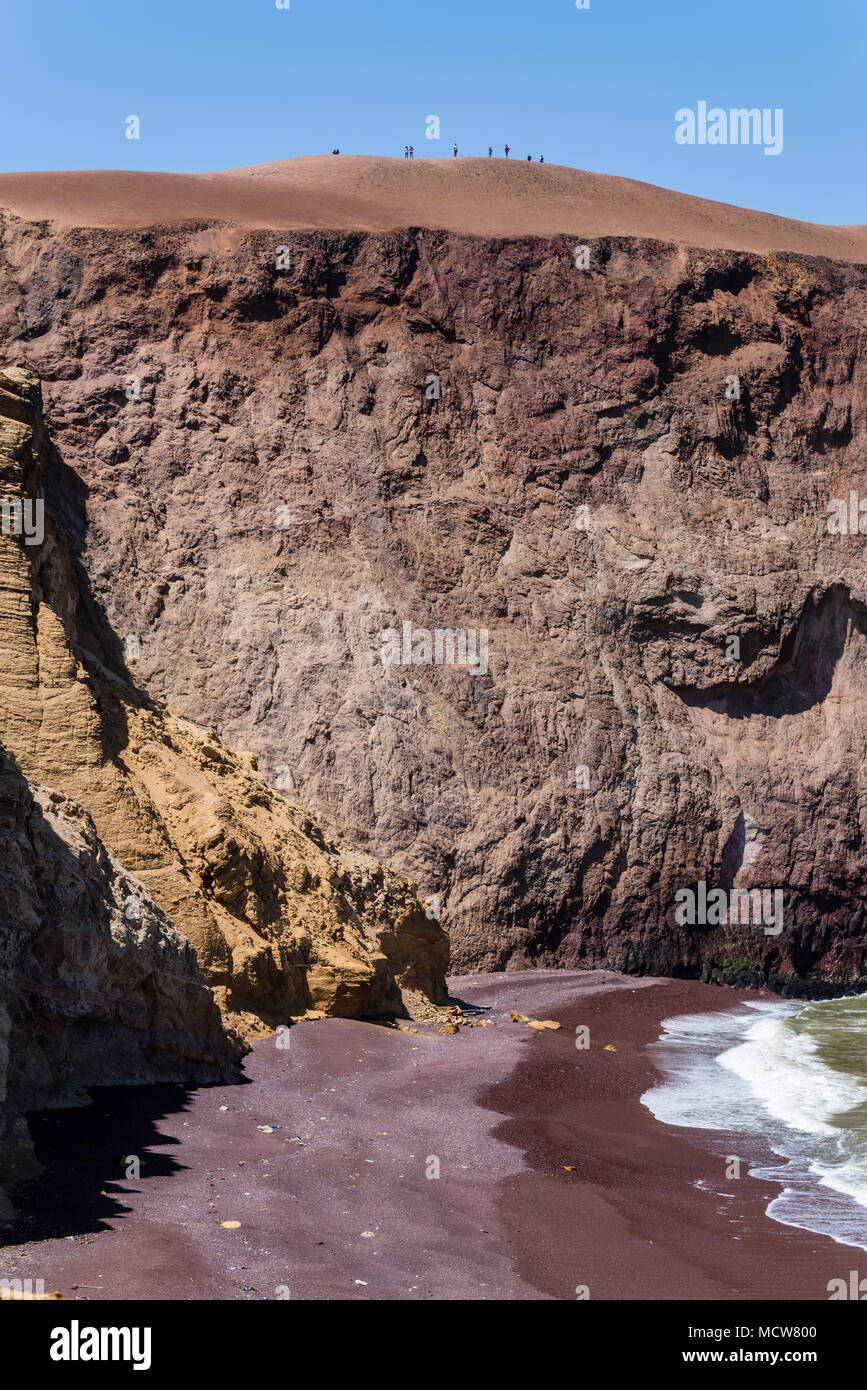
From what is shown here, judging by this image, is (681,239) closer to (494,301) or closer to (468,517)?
(494,301)

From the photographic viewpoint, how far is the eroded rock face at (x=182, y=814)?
13492 mm

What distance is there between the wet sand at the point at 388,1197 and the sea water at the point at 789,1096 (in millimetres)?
448

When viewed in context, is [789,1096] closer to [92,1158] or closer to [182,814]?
[182,814]

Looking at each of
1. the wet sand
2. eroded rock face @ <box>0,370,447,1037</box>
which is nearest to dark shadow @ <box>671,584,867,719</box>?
eroded rock face @ <box>0,370,447,1037</box>

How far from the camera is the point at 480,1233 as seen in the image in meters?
8.52

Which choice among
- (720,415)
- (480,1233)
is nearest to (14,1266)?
(480,1233)

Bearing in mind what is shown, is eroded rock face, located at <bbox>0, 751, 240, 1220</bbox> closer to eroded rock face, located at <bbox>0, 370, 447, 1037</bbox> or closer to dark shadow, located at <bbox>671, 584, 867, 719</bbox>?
eroded rock face, located at <bbox>0, 370, 447, 1037</bbox>

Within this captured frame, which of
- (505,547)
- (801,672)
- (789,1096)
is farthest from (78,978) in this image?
(801,672)

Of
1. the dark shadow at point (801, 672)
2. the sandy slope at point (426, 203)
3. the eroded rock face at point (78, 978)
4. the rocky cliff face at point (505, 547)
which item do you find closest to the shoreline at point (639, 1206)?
the eroded rock face at point (78, 978)

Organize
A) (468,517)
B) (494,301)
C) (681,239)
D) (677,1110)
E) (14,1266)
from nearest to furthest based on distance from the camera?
(14,1266) → (677,1110) → (468,517) → (494,301) → (681,239)

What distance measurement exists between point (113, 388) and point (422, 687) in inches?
404

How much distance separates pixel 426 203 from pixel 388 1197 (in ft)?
103

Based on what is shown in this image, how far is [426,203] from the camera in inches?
1390

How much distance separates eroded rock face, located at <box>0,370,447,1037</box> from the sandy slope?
16.0 meters
